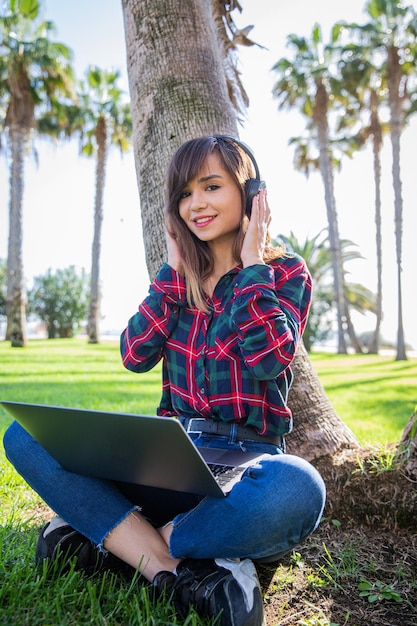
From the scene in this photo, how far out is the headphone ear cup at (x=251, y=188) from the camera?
5.77 feet

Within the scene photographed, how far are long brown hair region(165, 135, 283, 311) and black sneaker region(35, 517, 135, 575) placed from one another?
2.82 feet

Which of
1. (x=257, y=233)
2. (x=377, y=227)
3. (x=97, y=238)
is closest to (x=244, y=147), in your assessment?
(x=257, y=233)

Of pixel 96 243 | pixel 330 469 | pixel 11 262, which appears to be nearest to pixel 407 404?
pixel 330 469

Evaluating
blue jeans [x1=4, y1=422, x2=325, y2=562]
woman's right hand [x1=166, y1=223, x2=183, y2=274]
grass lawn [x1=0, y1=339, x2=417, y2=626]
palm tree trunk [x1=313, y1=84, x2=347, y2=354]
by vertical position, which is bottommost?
grass lawn [x1=0, y1=339, x2=417, y2=626]

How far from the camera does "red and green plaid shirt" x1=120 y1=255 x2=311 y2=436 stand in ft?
5.01

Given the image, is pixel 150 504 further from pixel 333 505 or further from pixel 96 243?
pixel 96 243

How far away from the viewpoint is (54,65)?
1416cm

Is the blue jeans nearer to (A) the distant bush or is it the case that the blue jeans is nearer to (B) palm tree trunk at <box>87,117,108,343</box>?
(B) palm tree trunk at <box>87,117,108,343</box>

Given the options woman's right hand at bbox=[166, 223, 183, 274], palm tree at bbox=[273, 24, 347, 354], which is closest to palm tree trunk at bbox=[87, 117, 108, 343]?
palm tree at bbox=[273, 24, 347, 354]

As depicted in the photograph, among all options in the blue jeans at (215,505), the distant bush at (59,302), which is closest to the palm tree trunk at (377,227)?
the distant bush at (59,302)

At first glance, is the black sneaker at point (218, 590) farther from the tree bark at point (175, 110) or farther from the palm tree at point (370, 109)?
the palm tree at point (370, 109)

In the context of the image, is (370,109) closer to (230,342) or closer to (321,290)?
(321,290)

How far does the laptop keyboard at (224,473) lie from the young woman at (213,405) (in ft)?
0.13

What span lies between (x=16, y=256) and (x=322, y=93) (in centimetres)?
1259
